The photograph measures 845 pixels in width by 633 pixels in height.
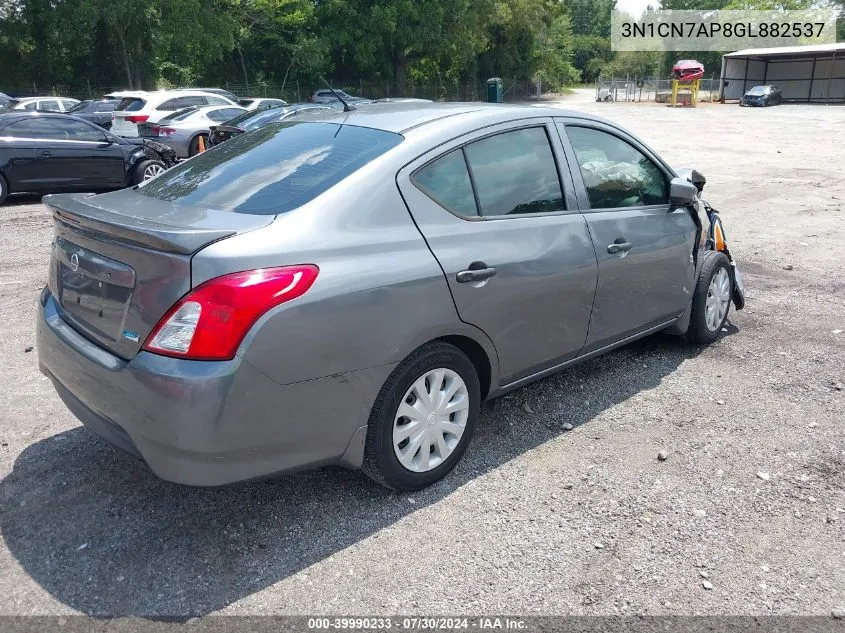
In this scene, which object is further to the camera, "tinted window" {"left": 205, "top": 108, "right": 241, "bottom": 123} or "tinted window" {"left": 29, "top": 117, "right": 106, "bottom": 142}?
"tinted window" {"left": 205, "top": 108, "right": 241, "bottom": 123}

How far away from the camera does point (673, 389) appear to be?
4.52 m

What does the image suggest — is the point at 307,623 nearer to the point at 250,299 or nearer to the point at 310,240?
the point at 250,299

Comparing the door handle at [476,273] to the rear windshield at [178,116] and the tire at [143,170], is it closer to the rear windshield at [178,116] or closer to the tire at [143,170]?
the tire at [143,170]

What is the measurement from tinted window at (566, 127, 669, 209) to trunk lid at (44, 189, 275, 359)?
6.40 ft

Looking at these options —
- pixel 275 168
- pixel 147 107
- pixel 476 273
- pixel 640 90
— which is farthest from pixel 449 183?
pixel 640 90

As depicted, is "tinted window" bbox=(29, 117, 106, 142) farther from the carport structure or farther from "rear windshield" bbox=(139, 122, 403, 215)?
the carport structure

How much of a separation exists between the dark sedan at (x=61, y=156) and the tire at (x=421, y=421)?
1074 centimetres

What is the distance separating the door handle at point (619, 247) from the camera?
398cm

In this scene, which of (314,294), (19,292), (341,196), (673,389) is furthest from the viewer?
(19,292)

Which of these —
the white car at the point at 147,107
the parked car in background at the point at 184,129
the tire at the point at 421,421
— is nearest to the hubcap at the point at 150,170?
the parked car in background at the point at 184,129

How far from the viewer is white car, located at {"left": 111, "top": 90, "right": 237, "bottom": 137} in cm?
1798

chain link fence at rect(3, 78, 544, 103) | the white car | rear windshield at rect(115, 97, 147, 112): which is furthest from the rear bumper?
chain link fence at rect(3, 78, 544, 103)

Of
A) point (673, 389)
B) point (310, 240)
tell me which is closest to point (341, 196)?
point (310, 240)

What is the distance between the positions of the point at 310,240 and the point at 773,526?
2.32 meters
